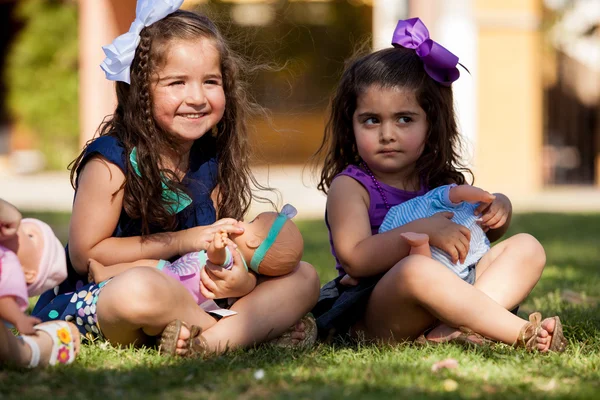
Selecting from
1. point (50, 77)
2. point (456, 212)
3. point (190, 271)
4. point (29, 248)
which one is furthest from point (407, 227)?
point (50, 77)

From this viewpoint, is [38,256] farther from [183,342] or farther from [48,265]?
[183,342]

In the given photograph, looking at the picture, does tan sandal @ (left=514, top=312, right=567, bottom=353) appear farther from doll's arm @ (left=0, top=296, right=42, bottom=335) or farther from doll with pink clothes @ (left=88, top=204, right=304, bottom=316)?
doll's arm @ (left=0, top=296, right=42, bottom=335)

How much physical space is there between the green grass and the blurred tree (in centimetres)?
1366

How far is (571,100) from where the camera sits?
1451 centimetres

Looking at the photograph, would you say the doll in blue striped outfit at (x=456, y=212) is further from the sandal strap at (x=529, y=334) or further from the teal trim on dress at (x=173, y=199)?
the teal trim on dress at (x=173, y=199)

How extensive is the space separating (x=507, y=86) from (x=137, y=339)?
32.1 ft

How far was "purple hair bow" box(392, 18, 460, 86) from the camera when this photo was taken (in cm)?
322

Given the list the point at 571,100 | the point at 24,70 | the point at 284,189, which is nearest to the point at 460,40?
the point at 284,189

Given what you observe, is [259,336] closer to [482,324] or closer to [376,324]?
[376,324]

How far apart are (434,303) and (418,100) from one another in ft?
2.63

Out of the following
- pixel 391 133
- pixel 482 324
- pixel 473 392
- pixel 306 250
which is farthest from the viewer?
pixel 306 250

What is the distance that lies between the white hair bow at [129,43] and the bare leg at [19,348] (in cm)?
98

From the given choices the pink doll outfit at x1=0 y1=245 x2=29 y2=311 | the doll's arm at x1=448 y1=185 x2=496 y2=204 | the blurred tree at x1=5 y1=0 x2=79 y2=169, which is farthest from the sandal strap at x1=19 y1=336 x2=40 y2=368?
the blurred tree at x1=5 y1=0 x2=79 y2=169

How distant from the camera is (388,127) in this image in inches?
124
